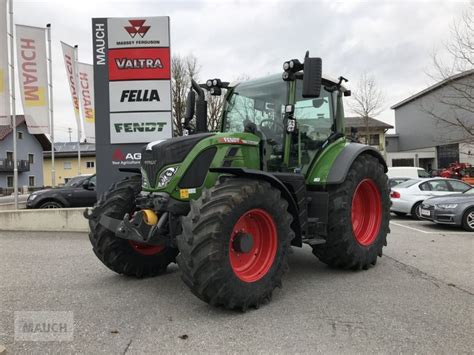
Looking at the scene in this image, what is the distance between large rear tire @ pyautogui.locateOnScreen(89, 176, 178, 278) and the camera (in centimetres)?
521

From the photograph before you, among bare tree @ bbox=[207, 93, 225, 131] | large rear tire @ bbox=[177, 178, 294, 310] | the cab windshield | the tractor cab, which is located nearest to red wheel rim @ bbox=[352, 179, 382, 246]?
the tractor cab

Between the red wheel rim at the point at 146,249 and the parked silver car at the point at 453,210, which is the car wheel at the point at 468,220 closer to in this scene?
the parked silver car at the point at 453,210

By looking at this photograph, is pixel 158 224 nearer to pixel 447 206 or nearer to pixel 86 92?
pixel 447 206

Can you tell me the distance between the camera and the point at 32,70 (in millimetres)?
13656

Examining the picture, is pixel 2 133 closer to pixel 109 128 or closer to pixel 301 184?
pixel 109 128

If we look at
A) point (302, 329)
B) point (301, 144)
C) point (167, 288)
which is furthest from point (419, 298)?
point (167, 288)

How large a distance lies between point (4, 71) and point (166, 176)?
31.4 feet

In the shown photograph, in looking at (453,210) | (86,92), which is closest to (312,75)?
(453,210)

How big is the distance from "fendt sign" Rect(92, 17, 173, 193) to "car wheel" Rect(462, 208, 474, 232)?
7808 millimetres

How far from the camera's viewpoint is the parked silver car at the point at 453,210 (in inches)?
419

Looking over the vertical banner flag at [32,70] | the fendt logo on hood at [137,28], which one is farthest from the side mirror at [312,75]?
the vertical banner flag at [32,70]

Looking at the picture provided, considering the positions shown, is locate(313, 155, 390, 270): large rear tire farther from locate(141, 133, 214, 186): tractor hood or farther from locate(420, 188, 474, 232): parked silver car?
locate(420, 188, 474, 232): parked silver car

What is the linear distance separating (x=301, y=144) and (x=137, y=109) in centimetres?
587

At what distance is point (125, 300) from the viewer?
4727 millimetres
